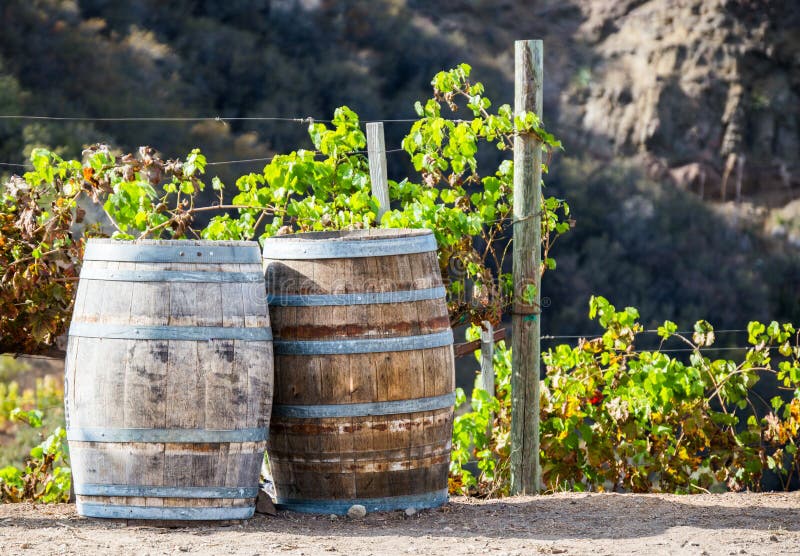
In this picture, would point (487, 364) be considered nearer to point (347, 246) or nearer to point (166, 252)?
point (347, 246)

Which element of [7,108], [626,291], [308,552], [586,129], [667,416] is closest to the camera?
[308,552]

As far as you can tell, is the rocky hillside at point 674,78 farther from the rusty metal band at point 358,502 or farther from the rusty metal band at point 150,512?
the rusty metal band at point 150,512

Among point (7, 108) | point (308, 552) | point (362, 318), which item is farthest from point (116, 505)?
point (7, 108)

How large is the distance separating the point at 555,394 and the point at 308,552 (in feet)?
7.30

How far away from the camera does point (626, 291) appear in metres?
25.5

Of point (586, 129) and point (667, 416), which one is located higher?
point (586, 129)

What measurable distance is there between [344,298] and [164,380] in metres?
0.73

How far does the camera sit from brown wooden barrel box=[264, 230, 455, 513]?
163 inches

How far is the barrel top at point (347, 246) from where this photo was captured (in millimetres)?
4160

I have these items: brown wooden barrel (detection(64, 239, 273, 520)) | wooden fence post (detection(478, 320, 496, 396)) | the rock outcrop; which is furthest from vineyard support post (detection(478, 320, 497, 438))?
the rock outcrop

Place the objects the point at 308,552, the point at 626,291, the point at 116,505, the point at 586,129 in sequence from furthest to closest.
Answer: the point at 586,129
the point at 626,291
the point at 116,505
the point at 308,552

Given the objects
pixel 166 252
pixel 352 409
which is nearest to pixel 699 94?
pixel 352 409

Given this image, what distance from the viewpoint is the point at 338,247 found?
13.6ft

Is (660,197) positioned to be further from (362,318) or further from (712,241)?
(362,318)
